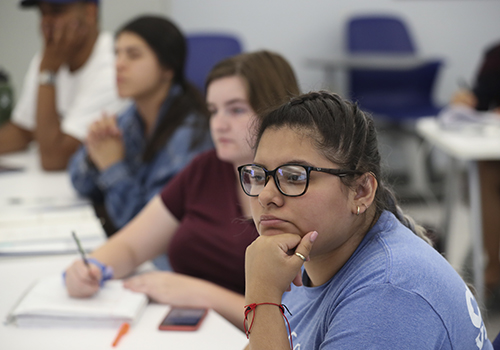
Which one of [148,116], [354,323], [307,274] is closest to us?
[354,323]

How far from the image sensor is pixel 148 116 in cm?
207

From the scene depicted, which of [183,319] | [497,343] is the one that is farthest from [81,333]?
[497,343]

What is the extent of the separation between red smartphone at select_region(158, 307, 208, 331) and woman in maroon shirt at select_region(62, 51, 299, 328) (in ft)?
0.36

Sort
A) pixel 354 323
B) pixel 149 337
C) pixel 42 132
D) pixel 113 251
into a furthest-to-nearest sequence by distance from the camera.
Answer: pixel 42 132, pixel 113 251, pixel 149 337, pixel 354 323

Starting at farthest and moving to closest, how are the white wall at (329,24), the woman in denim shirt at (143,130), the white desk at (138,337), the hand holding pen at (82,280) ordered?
the white wall at (329,24)
the woman in denim shirt at (143,130)
the hand holding pen at (82,280)
the white desk at (138,337)

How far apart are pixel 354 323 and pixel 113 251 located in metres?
0.83

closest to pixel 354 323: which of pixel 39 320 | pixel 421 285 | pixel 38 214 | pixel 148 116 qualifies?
pixel 421 285

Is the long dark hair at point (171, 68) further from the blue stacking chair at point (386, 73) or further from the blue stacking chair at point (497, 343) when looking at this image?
the blue stacking chair at point (386, 73)

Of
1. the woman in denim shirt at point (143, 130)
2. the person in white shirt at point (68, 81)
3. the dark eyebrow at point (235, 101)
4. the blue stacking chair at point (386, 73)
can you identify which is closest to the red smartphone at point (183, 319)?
the dark eyebrow at point (235, 101)

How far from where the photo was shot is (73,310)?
1091 mm

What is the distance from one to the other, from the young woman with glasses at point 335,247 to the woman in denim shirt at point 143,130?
3.45 feet

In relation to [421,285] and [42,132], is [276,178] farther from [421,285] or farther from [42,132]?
[42,132]

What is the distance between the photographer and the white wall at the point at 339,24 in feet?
14.6

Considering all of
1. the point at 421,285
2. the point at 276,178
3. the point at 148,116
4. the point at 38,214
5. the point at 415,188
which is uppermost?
the point at 276,178
